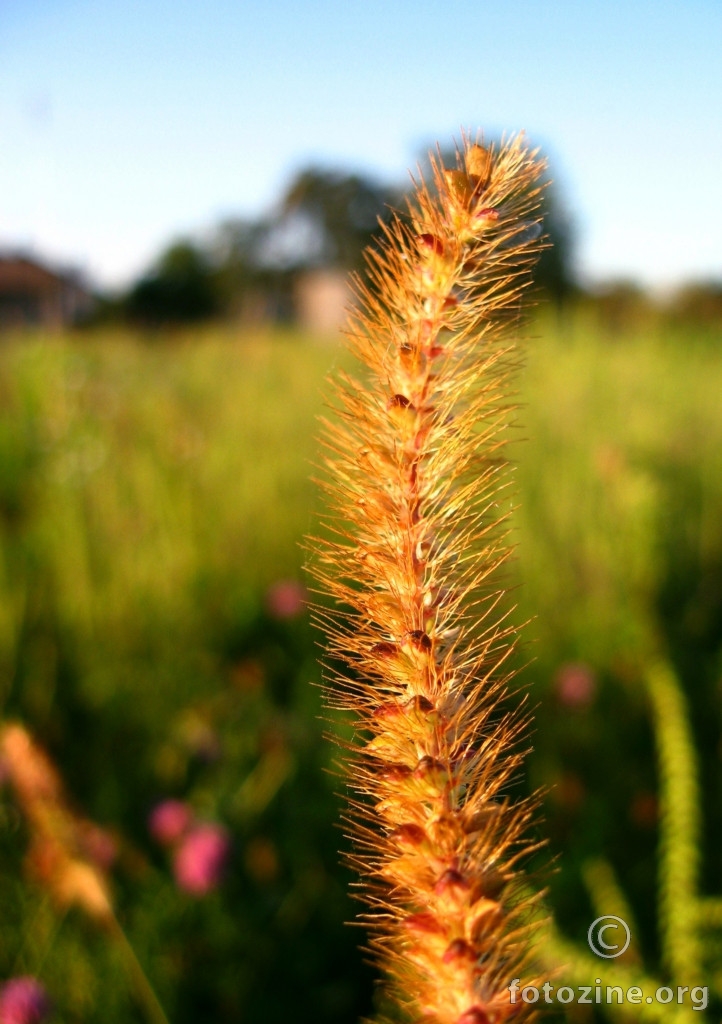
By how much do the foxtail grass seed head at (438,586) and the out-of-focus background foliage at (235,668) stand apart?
4 centimetres

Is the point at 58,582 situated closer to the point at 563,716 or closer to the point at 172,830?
the point at 172,830

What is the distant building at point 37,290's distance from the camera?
3.84 m

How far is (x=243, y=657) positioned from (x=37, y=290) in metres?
2.75

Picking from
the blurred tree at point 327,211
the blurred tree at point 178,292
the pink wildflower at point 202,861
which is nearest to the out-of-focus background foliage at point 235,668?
the pink wildflower at point 202,861

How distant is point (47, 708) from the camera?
2.45 m

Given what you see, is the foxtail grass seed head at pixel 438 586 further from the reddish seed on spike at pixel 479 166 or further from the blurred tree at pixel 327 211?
the blurred tree at pixel 327 211

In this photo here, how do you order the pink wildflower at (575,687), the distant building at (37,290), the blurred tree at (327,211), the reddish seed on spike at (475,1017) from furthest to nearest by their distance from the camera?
the blurred tree at (327,211), the distant building at (37,290), the pink wildflower at (575,687), the reddish seed on spike at (475,1017)

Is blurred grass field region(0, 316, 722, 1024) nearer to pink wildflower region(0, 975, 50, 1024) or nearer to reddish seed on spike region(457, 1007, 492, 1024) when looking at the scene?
pink wildflower region(0, 975, 50, 1024)

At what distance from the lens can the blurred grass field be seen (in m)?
1.70

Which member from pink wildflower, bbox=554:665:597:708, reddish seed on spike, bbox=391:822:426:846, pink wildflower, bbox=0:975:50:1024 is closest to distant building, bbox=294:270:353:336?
pink wildflower, bbox=554:665:597:708

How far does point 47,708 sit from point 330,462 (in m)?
2.22

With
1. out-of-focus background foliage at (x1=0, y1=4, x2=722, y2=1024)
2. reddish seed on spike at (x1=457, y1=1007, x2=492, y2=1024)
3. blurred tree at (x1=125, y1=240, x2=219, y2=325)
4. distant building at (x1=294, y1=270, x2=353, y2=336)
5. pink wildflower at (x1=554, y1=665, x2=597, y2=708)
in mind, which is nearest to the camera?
reddish seed on spike at (x1=457, y1=1007, x2=492, y2=1024)

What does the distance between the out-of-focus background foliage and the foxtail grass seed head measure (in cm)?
4

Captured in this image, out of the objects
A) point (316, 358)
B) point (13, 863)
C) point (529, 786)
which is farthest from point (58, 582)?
point (316, 358)
